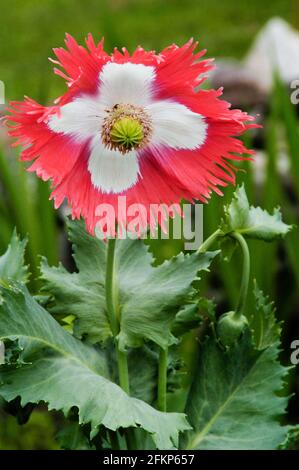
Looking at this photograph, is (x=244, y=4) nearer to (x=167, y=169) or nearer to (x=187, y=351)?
(x=187, y=351)

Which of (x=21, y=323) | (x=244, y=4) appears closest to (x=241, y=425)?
(x=21, y=323)

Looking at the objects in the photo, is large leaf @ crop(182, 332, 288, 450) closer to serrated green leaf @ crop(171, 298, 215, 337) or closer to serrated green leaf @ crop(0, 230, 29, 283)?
serrated green leaf @ crop(171, 298, 215, 337)

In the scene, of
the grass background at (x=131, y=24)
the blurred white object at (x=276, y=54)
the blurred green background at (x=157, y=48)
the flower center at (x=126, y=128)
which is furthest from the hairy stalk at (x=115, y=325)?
the grass background at (x=131, y=24)

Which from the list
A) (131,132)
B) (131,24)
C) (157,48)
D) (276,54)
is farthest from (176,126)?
(131,24)

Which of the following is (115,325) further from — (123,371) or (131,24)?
(131,24)

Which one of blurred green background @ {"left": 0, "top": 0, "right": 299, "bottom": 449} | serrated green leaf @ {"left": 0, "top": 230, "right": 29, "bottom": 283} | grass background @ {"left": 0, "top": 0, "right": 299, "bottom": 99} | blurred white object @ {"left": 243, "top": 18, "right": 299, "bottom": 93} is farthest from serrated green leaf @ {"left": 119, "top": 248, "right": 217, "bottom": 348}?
grass background @ {"left": 0, "top": 0, "right": 299, "bottom": 99}

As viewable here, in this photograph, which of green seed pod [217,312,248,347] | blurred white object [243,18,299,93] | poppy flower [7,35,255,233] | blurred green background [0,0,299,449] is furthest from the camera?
blurred white object [243,18,299,93]
